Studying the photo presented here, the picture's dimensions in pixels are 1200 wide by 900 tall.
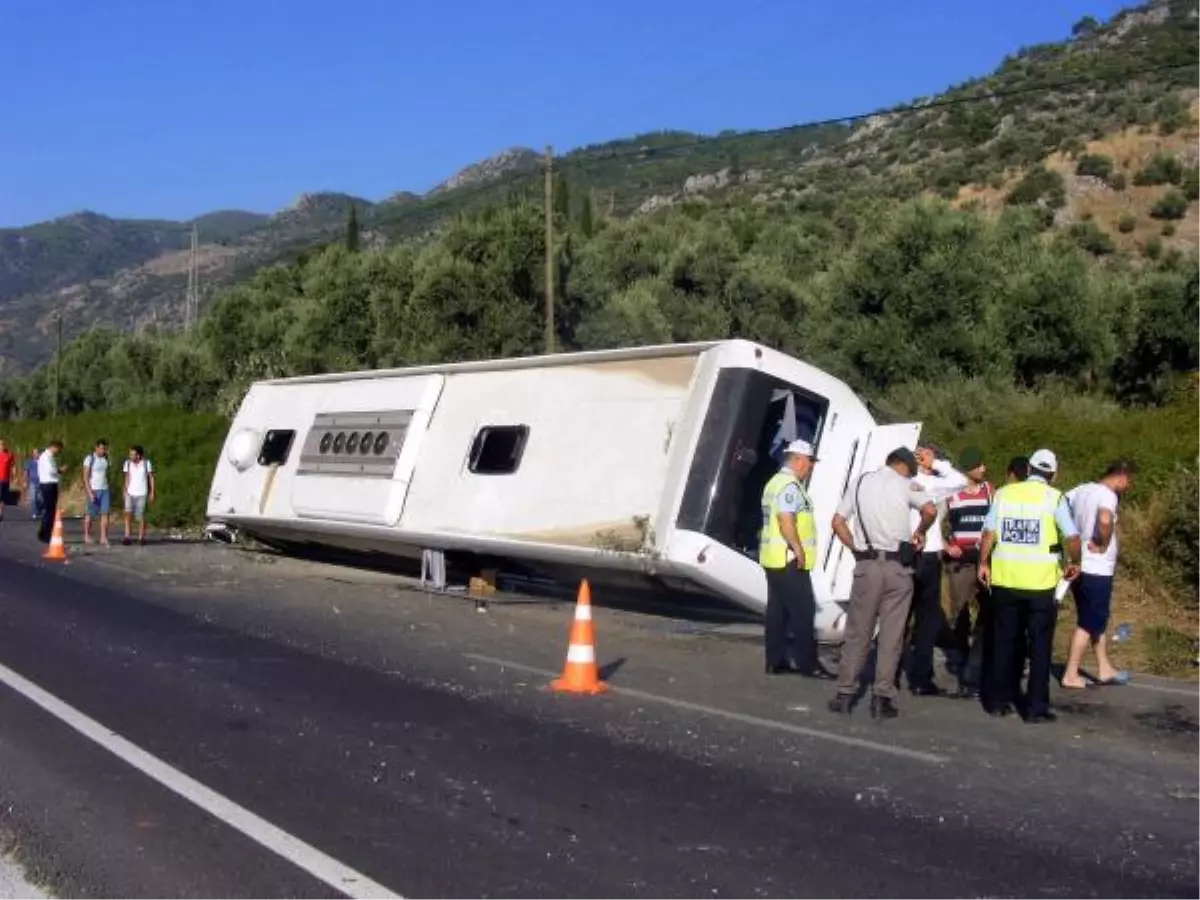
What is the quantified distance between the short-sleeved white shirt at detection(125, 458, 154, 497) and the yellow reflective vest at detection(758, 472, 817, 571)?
13.9m

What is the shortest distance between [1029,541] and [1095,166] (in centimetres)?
4523

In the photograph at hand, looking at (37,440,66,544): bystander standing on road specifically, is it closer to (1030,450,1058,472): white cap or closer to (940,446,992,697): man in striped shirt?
(940,446,992,697): man in striped shirt

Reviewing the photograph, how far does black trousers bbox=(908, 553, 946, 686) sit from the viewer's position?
10148mm

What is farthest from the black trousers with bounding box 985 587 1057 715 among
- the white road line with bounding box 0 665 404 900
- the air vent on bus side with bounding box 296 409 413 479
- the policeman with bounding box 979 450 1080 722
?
the air vent on bus side with bounding box 296 409 413 479

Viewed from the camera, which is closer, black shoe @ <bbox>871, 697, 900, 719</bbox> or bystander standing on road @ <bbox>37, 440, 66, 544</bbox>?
black shoe @ <bbox>871, 697, 900, 719</bbox>

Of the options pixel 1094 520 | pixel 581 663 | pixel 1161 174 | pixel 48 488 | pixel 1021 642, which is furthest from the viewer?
pixel 1161 174

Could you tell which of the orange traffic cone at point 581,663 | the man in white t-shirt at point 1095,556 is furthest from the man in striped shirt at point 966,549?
the orange traffic cone at point 581,663

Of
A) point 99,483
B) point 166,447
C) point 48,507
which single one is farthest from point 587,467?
point 166,447

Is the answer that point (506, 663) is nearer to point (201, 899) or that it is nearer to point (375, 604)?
point (375, 604)

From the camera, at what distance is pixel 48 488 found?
22.7 m

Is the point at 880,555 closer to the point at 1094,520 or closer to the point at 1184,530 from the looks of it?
the point at 1094,520

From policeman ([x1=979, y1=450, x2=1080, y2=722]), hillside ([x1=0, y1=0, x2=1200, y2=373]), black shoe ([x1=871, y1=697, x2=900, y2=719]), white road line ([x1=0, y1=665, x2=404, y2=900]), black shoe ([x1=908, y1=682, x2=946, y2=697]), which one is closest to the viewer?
white road line ([x1=0, y1=665, x2=404, y2=900])

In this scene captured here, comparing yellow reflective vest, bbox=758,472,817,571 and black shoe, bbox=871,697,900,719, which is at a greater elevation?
yellow reflective vest, bbox=758,472,817,571

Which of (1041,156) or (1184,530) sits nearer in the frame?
(1184,530)
